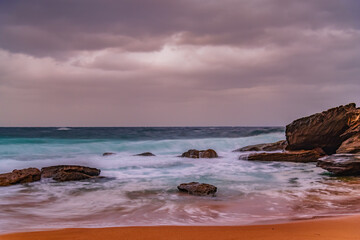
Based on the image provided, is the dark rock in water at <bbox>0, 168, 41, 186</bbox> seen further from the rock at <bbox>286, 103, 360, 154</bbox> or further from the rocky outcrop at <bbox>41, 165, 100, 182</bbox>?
the rock at <bbox>286, 103, 360, 154</bbox>

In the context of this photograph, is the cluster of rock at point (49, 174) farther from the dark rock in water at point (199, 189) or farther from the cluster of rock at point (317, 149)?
the dark rock in water at point (199, 189)

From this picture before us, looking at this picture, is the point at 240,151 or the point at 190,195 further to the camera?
the point at 240,151

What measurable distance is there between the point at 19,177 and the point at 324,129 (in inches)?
465

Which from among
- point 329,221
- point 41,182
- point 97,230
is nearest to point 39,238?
point 97,230

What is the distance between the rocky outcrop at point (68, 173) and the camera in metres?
9.55

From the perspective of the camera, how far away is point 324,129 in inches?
543

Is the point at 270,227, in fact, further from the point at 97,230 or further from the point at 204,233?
the point at 97,230

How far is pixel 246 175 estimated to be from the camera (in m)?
10.7

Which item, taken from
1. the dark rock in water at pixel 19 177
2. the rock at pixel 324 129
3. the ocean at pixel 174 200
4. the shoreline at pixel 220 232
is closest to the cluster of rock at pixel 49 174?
the dark rock in water at pixel 19 177

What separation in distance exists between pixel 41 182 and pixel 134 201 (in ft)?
13.1

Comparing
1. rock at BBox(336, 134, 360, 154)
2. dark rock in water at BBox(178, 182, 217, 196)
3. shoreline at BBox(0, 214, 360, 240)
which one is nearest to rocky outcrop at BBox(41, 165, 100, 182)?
dark rock in water at BBox(178, 182, 217, 196)

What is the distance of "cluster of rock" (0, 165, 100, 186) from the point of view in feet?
29.4

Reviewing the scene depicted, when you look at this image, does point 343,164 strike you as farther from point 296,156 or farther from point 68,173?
point 68,173

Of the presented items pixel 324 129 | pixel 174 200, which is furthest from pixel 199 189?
pixel 324 129
